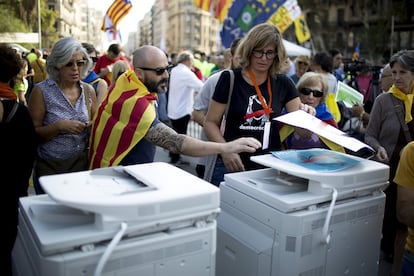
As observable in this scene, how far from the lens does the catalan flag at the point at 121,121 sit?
2348 millimetres

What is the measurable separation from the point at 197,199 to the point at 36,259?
0.58m

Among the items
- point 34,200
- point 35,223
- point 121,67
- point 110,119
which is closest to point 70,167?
point 110,119

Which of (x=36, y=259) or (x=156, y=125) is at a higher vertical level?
(x=156, y=125)

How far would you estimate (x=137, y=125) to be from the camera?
2338mm

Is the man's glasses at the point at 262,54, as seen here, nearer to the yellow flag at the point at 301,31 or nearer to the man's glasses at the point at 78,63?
the man's glasses at the point at 78,63

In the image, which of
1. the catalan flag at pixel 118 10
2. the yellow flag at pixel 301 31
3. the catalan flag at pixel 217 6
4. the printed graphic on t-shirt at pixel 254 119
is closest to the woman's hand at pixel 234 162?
the printed graphic on t-shirt at pixel 254 119

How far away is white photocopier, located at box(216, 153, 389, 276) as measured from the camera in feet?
5.73

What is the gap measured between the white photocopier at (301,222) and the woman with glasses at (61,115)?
1189 mm

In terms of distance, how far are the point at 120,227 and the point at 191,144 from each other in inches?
33.5

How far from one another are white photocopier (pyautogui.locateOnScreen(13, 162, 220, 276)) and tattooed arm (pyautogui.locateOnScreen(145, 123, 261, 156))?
0.43 m

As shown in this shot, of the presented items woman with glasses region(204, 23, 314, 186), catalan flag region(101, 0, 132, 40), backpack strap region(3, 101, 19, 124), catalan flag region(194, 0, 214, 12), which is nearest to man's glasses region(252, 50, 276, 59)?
woman with glasses region(204, 23, 314, 186)

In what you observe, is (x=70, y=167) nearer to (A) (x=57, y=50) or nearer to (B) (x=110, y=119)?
(B) (x=110, y=119)

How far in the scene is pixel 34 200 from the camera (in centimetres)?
174

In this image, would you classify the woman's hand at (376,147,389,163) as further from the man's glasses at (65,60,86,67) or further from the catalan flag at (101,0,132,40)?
the catalan flag at (101,0,132,40)
